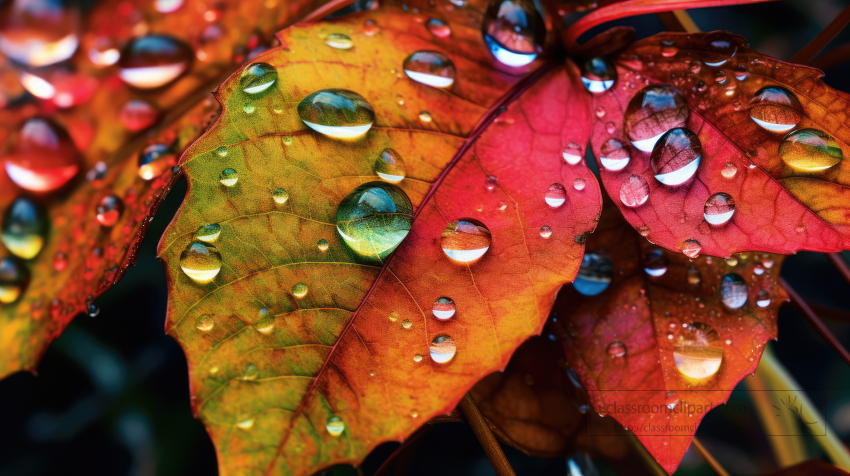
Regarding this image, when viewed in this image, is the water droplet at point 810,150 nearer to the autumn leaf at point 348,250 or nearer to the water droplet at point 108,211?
the autumn leaf at point 348,250

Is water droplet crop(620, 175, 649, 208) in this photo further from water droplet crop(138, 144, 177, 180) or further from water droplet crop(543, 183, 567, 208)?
water droplet crop(138, 144, 177, 180)

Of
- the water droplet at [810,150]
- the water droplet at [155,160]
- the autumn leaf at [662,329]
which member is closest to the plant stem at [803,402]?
the autumn leaf at [662,329]

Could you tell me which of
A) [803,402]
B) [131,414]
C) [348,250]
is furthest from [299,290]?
[803,402]

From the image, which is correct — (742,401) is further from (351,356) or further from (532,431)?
(351,356)

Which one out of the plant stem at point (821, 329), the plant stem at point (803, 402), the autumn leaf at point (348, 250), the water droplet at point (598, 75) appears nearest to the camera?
the autumn leaf at point (348, 250)

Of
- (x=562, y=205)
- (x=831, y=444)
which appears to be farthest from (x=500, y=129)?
(x=831, y=444)

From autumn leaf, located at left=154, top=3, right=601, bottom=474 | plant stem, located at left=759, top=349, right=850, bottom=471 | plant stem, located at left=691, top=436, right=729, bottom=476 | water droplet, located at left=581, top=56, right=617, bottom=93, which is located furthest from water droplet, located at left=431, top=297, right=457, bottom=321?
plant stem, located at left=759, top=349, right=850, bottom=471
